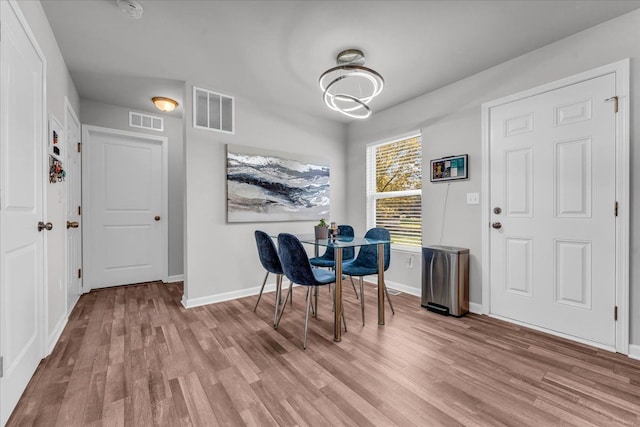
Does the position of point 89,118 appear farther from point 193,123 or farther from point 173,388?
point 173,388

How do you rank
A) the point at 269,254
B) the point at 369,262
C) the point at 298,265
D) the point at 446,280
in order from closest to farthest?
the point at 298,265 → the point at 269,254 → the point at 446,280 → the point at 369,262

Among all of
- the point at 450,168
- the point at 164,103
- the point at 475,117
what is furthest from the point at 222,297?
the point at 475,117

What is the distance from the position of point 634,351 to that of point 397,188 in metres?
2.60

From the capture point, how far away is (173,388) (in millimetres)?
1713

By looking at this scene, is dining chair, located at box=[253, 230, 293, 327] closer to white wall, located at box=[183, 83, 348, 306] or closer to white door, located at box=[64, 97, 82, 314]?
white wall, located at box=[183, 83, 348, 306]

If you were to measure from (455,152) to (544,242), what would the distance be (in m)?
1.23

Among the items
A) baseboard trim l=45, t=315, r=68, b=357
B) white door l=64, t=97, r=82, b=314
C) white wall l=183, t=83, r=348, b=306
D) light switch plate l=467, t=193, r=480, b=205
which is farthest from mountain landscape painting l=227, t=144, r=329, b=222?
light switch plate l=467, t=193, r=480, b=205

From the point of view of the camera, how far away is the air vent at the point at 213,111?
327 cm

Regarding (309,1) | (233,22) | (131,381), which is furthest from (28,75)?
(131,381)

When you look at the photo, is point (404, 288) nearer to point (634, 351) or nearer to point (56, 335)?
point (634, 351)

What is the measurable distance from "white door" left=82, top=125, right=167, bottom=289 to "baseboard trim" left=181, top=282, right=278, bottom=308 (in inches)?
52.6

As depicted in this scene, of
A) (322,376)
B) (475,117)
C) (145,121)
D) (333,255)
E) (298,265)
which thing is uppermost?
→ (145,121)

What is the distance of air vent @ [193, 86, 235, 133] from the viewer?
129 inches

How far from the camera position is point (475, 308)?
3000 mm
